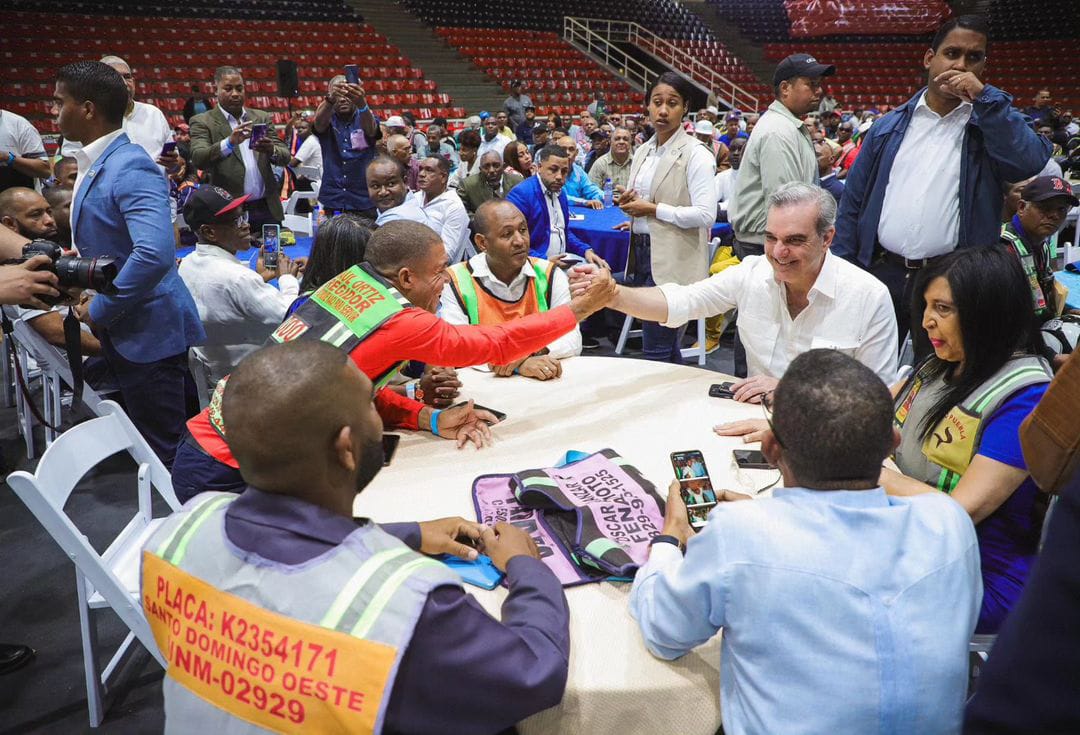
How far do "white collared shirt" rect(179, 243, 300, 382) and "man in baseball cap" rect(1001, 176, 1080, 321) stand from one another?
3196 millimetres

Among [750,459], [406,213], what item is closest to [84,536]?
[750,459]

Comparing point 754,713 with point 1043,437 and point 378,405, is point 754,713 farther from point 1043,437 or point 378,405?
point 378,405

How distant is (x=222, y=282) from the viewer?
328cm

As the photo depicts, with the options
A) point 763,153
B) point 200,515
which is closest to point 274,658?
point 200,515

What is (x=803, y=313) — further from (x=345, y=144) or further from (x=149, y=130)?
(x=149, y=130)

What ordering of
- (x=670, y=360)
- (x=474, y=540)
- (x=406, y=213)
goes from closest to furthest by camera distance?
(x=474, y=540)
(x=670, y=360)
(x=406, y=213)

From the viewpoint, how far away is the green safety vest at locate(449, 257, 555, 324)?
305 centimetres

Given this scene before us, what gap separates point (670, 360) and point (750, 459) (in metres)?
2.23

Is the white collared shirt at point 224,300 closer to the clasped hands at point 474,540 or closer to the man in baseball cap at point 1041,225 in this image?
the clasped hands at point 474,540

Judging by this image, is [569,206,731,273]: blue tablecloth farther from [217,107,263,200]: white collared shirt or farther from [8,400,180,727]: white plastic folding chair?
[8,400,180,727]: white plastic folding chair

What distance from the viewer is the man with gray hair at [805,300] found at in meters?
2.44

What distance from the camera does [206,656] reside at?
108 cm

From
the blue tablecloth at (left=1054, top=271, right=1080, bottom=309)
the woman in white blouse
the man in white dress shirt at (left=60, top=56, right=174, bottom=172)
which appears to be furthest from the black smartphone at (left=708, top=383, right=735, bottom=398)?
the man in white dress shirt at (left=60, top=56, right=174, bottom=172)

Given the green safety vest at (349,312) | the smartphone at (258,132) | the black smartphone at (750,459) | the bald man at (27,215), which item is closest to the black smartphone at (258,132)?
the smartphone at (258,132)
